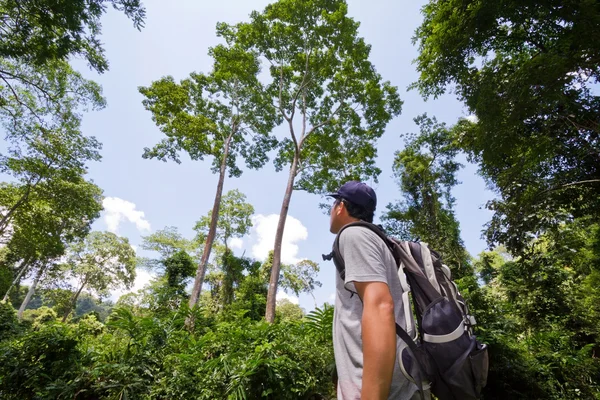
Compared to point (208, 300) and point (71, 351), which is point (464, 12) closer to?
point (71, 351)

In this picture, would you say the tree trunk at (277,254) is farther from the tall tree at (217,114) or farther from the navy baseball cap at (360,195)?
the navy baseball cap at (360,195)

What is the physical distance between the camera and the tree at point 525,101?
16.5 ft

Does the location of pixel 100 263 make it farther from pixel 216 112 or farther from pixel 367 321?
pixel 367 321

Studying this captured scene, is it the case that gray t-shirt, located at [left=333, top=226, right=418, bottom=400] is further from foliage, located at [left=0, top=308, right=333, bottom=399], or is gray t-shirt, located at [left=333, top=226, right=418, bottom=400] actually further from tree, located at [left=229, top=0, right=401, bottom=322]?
tree, located at [left=229, top=0, right=401, bottom=322]

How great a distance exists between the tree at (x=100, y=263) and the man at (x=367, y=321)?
104ft

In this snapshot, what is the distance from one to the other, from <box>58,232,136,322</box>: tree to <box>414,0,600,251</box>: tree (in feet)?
98.2

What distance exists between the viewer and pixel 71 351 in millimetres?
3250

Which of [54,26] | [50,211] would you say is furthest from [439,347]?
[50,211]

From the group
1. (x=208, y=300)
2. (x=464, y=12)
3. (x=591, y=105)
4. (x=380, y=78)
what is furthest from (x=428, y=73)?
(x=208, y=300)

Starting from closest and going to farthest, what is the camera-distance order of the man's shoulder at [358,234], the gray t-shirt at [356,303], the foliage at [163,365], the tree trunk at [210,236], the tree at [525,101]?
the gray t-shirt at [356,303], the man's shoulder at [358,234], the foliage at [163,365], the tree at [525,101], the tree trunk at [210,236]

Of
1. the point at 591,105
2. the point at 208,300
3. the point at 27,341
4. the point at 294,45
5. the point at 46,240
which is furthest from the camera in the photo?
the point at 208,300

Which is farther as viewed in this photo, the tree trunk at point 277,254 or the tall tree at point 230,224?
the tall tree at point 230,224

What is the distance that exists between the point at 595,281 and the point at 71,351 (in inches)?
594

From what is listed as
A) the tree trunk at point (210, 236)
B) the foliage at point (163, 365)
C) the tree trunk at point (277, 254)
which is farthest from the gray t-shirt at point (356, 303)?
the tree trunk at point (210, 236)
